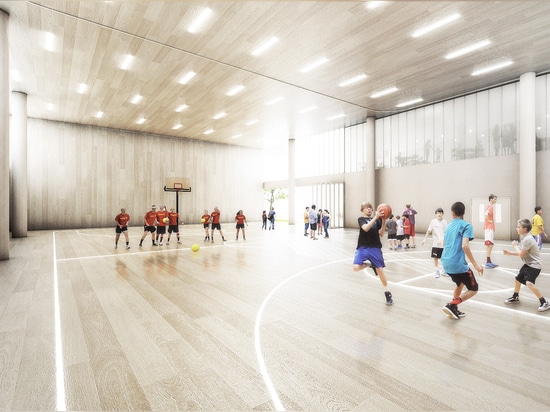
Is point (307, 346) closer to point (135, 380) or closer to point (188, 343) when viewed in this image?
point (188, 343)

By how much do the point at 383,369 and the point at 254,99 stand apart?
14629 mm

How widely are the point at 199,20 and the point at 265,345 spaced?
30.1ft

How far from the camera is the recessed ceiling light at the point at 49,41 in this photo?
31.1 ft

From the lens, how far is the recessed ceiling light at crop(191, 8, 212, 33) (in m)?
8.23

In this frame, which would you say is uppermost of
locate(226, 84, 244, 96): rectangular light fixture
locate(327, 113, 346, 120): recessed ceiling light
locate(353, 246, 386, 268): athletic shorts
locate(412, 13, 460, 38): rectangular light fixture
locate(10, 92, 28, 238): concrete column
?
locate(327, 113, 346, 120): recessed ceiling light

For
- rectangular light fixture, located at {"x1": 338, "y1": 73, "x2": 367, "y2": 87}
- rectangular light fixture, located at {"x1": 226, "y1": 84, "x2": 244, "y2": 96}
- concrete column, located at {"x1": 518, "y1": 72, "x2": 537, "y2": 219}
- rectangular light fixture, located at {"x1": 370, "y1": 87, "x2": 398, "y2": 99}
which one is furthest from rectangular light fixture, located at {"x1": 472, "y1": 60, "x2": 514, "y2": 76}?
rectangular light fixture, located at {"x1": 226, "y1": 84, "x2": 244, "y2": 96}

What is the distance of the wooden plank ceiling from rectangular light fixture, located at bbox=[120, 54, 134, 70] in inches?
6.0

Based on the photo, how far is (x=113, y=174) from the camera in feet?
→ 71.2

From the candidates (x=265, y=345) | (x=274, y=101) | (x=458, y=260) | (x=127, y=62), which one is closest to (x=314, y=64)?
(x=274, y=101)

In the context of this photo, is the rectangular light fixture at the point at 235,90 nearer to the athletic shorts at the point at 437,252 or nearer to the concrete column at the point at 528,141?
the athletic shorts at the point at 437,252

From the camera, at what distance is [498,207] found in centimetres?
1385

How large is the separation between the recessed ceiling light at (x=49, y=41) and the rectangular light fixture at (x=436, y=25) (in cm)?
1184

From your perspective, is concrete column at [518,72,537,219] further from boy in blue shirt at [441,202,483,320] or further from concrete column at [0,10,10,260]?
concrete column at [0,10,10,260]

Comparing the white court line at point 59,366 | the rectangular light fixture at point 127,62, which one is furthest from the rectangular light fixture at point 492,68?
the white court line at point 59,366
